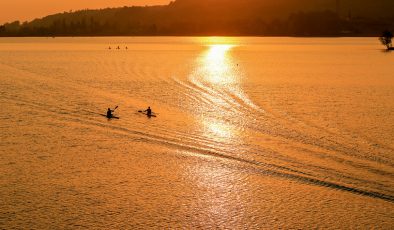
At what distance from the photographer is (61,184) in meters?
21.5

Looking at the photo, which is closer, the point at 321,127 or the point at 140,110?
the point at 321,127

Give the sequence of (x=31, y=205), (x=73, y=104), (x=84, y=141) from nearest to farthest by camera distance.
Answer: (x=31, y=205) → (x=84, y=141) → (x=73, y=104)

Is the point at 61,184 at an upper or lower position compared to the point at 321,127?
lower

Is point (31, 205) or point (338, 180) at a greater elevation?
point (338, 180)

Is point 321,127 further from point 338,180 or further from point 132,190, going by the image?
point 132,190

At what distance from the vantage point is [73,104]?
41469 millimetres

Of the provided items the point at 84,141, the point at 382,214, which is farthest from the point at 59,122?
the point at 382,214

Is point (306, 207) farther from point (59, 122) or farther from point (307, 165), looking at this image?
point (59, 122)

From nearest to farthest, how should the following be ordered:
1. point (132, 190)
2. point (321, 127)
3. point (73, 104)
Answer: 1. point (132, 190)
2. point (321, 127)
3. point (73, 104)

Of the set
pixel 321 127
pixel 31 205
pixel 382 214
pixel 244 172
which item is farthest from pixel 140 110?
pixel 382 214

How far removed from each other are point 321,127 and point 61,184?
16759 millimetres

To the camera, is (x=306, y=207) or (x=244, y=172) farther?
(x=244, y=172)

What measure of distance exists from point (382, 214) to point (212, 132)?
46.2 feet

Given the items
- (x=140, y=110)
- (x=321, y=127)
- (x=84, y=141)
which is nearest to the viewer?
(x=84, y=141)
